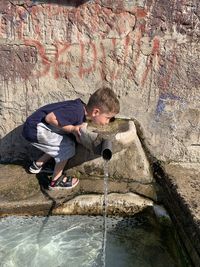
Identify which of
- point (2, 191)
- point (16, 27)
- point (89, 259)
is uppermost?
point (16, 27)

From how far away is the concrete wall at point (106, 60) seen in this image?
3674mm

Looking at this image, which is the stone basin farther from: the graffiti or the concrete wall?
the graffiti

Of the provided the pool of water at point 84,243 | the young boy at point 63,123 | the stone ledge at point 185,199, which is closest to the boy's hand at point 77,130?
the young boy at point 63,123

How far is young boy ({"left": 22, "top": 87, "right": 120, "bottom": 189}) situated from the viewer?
11.4 ft

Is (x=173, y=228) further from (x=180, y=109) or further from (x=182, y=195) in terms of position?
(x=180, y=109)

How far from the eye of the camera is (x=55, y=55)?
3.79 meters

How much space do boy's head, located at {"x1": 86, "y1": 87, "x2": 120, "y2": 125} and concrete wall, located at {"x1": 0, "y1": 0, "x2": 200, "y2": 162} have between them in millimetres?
479

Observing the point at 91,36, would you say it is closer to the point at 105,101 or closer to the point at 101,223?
the point at 105,101

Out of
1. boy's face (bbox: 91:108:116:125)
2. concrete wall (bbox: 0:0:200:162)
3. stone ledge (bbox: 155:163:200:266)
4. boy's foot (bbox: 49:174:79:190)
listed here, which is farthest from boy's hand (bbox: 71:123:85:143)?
stone ledge (bbox: 155:163:200:266)

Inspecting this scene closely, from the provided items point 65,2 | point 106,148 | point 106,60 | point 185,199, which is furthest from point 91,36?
point 185,199

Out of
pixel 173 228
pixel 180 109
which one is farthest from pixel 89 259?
pixel 180 109

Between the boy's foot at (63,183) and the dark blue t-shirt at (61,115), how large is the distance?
42 cm

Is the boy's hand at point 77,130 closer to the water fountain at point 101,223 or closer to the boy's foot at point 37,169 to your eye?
the water fountain at point 101,223

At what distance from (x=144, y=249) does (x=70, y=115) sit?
1.25 m
